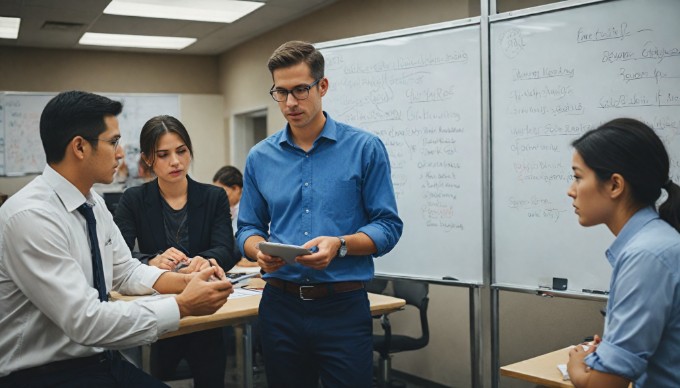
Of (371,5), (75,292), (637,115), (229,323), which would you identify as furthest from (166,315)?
(371,5)

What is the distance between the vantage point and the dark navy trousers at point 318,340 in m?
2.00

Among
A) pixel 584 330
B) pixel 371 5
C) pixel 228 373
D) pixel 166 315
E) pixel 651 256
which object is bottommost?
pixel 228 373

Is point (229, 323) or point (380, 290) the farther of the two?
point (380, 290)

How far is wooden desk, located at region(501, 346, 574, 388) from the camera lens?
174 cm

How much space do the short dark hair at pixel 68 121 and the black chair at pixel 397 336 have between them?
2113 mm

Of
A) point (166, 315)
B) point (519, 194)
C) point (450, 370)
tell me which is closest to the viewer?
point (166, 315)

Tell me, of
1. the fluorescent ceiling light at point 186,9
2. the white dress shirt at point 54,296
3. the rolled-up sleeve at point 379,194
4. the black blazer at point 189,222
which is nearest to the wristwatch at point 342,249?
the rolled-up sleeve at point 379,194

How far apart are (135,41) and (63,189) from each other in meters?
5.74

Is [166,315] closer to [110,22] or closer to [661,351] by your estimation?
[661,351]

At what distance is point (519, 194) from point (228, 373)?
2.72m

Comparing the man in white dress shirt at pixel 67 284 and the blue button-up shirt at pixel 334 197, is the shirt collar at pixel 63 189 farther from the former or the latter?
the blue button-up shirt at pixel 334 197

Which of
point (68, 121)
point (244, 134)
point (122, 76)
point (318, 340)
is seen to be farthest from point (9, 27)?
point (318, 340)

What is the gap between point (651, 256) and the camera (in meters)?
1.41

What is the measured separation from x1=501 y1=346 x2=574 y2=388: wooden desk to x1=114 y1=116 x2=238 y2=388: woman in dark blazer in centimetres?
133
